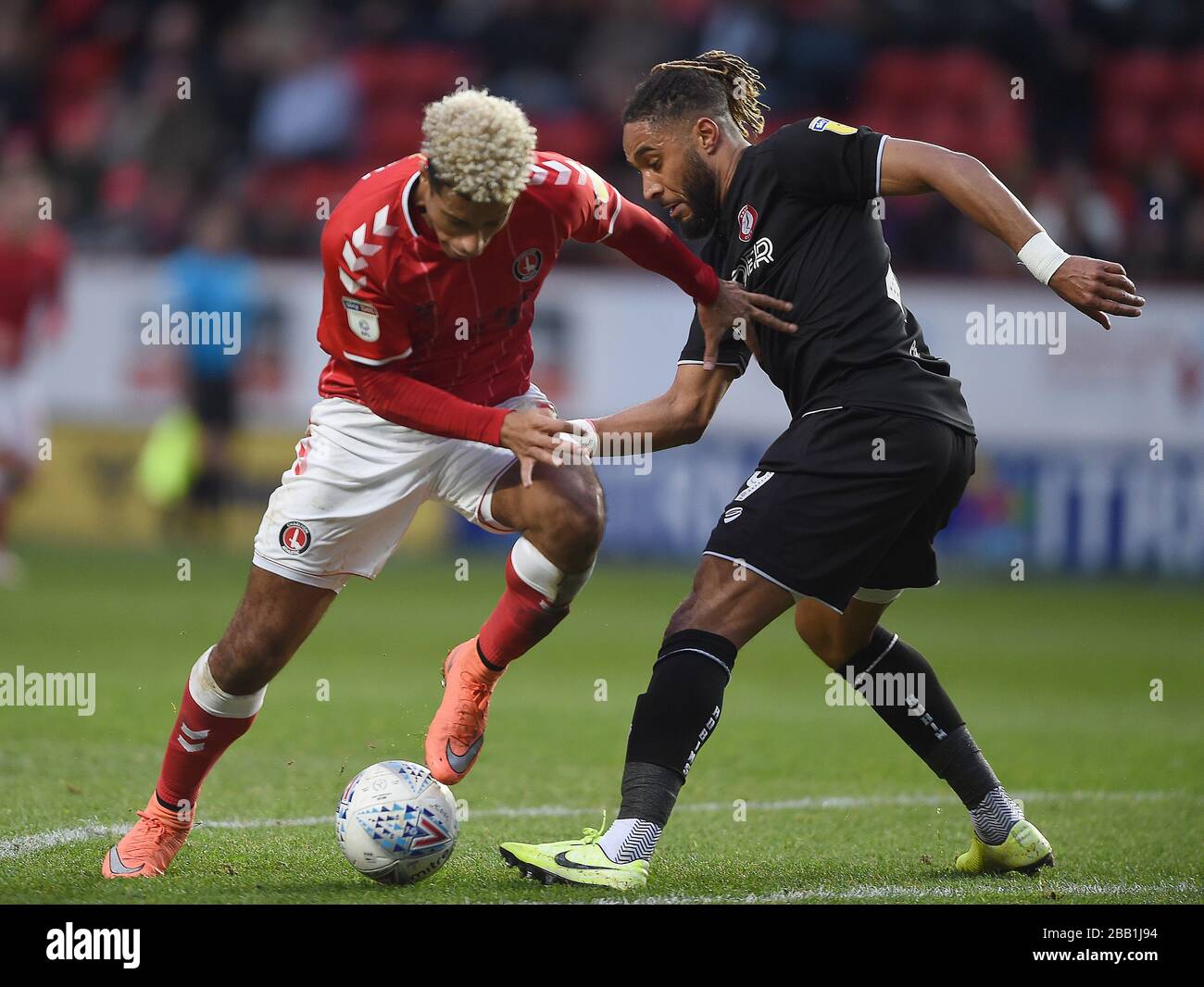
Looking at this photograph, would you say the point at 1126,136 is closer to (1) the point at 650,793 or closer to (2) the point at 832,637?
(2) the point at 832,637

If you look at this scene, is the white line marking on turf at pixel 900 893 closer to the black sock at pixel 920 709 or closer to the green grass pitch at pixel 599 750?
the green grass pitch at pixel 599 750

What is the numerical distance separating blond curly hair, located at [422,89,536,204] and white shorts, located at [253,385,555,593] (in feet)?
3.01

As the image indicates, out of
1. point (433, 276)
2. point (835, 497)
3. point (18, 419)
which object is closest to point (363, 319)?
point (433, 276)

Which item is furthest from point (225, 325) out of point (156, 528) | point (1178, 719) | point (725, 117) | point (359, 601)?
point (725, 117)

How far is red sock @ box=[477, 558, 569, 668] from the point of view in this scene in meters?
4.96

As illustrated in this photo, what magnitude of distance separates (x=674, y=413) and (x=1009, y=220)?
1177mm

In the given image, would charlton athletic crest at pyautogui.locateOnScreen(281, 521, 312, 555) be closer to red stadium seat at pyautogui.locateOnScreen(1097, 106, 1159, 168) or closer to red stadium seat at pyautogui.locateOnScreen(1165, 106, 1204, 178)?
red stadium seat at pyautogui.locateOnScreen(1097, 106, 1159, 168)

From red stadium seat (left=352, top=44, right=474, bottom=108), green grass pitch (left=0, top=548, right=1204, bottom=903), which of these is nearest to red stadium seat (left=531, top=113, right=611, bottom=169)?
red stadium seat (left=352, top=44, right=474, bottom=108)

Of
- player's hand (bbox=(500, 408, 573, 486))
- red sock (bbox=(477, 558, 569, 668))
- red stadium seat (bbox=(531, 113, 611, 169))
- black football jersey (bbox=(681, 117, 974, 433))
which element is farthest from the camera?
red stadium seat (bbox=(531, 113, 611, 169))

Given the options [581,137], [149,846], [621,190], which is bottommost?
[149,846]

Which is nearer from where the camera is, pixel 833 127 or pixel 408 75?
pixel 833 127

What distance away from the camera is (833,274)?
4465 millimetres

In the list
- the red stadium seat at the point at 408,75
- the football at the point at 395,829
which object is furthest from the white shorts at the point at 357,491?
the red stadium seat at the point at 408,75
